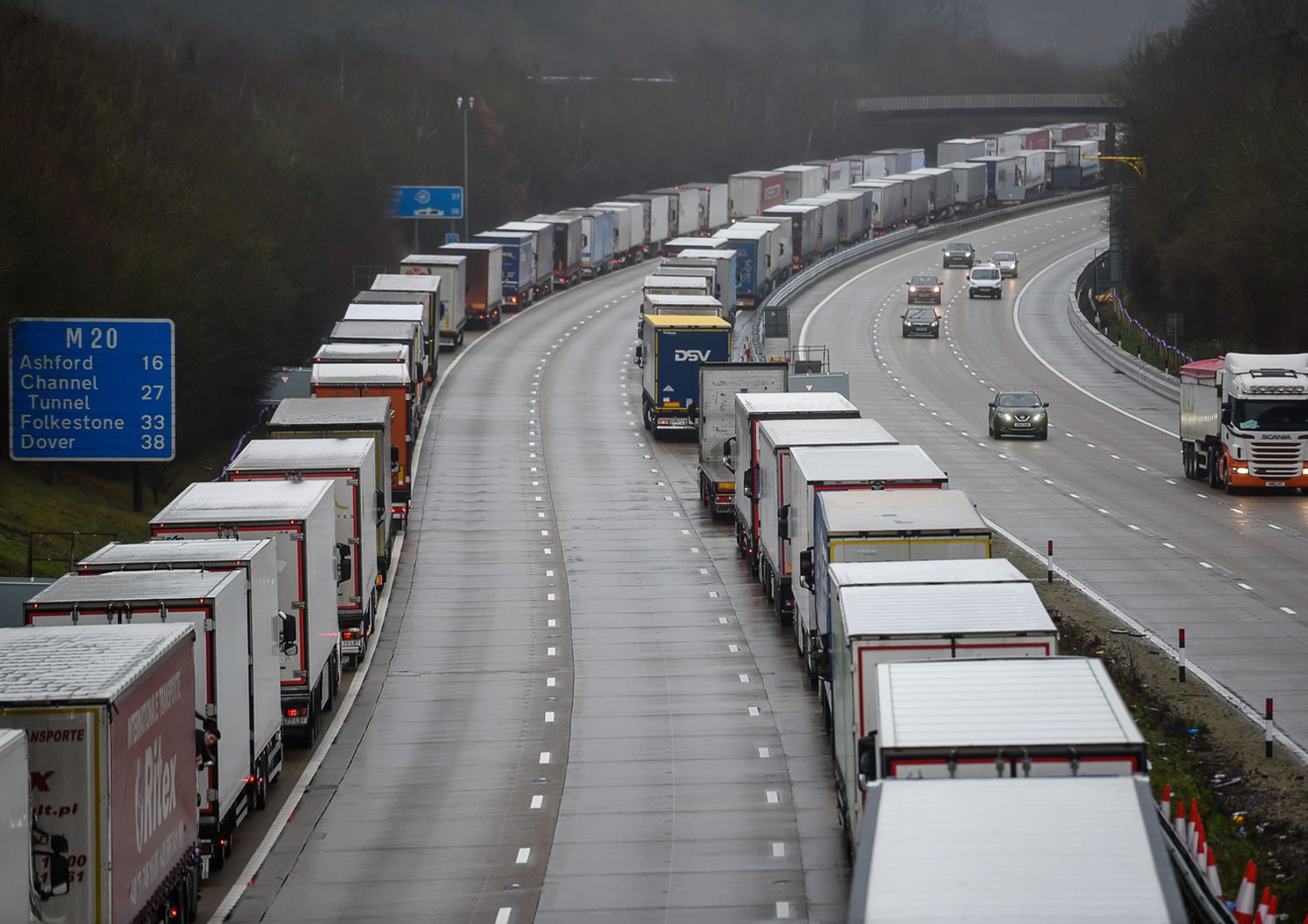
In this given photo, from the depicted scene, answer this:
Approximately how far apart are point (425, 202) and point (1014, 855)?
99.6 meters

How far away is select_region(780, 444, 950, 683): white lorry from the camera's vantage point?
95.3 feet

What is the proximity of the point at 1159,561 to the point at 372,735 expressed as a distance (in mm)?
16846

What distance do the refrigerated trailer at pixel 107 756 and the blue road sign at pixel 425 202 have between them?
3637 inches

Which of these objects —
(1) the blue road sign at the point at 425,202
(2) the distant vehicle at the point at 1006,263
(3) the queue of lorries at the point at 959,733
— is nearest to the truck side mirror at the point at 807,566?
(3) the queue of lorries at the point at 959,733

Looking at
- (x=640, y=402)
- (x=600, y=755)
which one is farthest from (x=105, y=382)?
(x=640, y=402)

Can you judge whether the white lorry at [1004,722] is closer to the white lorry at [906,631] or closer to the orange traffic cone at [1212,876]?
the white lorry at [906,631]

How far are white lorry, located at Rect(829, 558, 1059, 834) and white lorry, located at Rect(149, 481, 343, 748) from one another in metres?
6.94

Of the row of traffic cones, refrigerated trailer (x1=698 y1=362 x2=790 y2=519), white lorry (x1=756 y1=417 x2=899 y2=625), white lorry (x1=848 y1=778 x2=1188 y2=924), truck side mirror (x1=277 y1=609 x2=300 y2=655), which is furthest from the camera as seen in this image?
refrigerated trailer (x1=698 y1=362 x2=790 y2=519)

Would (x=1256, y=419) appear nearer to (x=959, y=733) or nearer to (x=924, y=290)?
(x=959, y=733)

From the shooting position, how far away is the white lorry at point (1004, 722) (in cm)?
1369

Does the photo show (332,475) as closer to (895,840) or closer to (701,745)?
(701,745)

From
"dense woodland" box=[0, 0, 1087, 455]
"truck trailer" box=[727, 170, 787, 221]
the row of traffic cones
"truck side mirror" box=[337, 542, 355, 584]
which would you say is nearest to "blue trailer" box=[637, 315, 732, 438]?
"dense woodland" box=[0, 0, 1087, 455]

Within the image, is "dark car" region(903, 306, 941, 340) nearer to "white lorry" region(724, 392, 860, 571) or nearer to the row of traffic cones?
"white lorry" region(724, 392, 860, 571)

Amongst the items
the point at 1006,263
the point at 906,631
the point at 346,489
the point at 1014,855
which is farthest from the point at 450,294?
the point at 1014,855
